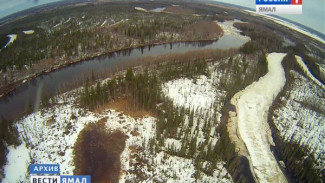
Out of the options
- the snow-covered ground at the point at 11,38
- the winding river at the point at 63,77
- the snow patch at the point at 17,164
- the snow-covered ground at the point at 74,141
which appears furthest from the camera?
the snow-covered ground at the point at 11,38

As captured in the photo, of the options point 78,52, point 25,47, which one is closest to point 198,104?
point 78,52

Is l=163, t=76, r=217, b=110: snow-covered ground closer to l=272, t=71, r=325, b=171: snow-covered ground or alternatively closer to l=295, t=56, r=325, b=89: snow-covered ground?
l=272, t=71, r=325, b=171: snow-covered ground

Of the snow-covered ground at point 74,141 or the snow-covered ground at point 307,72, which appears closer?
the snow-covered ground at point 74,141

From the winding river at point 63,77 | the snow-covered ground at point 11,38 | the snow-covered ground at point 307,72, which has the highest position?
the snow-covered ground at point 11,38

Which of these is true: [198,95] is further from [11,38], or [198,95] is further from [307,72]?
[11,38]

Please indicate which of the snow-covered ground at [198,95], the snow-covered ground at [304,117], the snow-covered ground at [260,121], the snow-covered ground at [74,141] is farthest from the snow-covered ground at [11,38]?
the snow-covered ground at [304,117]

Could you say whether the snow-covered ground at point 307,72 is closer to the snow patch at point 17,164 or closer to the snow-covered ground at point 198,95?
the snow-covered ground at point 198,95
